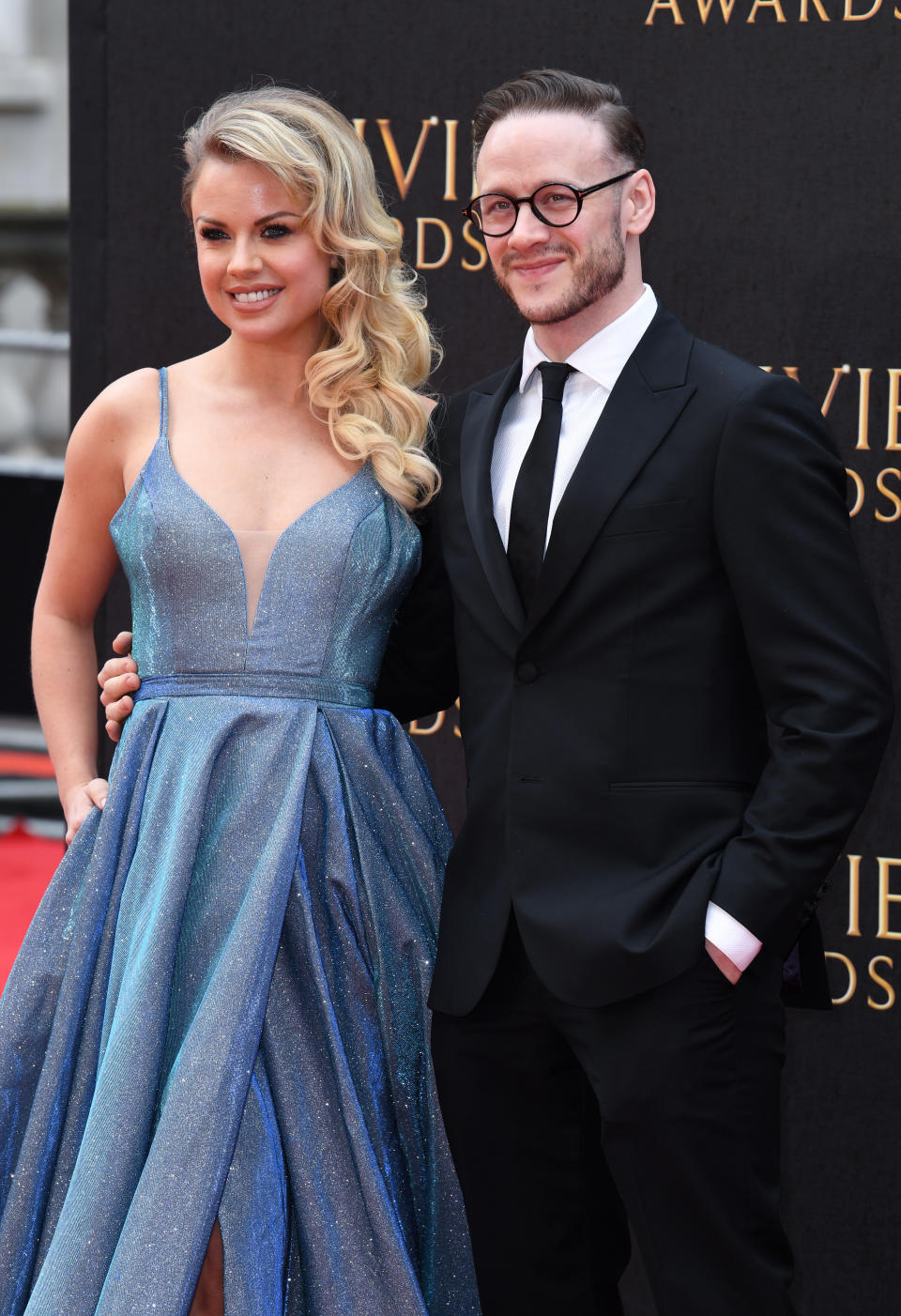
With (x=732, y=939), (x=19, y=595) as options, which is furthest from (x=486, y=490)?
(x=19, y=595)

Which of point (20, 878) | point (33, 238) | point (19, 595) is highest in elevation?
point (33, 238)

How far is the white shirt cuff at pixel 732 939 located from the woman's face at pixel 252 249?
101cm

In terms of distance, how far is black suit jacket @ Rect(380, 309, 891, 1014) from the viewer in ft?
6.08

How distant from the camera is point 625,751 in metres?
1.94

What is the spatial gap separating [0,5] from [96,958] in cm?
500

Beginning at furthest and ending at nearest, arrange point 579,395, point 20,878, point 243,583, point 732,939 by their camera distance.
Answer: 1. point 20,878
2. point 243,583
3. point 579,395
4. point 732,939

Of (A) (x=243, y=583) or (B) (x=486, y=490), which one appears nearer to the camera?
(B) (x=486, y=490)

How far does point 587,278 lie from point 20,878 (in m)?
3.63

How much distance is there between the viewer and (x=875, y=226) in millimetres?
2830

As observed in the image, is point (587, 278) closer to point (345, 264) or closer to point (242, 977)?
point (345, 264)

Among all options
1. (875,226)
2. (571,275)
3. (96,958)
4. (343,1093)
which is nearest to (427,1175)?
(343,1093)

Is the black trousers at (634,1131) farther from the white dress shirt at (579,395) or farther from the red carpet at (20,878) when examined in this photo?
the red carpet at (20,878)

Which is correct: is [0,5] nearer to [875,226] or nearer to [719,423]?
[875,226]

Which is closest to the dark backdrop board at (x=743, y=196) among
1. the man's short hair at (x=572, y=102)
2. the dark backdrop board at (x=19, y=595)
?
the man's short hair at (x=572, y=102)
